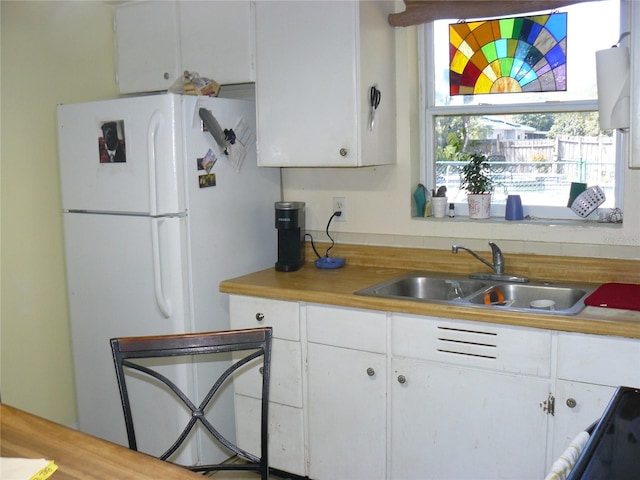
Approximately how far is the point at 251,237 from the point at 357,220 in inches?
19.8

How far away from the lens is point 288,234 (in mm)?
3195

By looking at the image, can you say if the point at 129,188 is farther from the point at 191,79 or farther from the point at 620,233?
the point at 620,233

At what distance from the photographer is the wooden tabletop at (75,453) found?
1454 mm

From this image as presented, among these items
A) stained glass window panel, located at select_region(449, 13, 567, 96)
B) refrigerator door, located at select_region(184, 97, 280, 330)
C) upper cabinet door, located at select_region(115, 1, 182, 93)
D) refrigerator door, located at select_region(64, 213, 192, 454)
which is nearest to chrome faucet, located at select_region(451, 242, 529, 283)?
stained glass window panel, located at select_region(449, 13, 567, 96)

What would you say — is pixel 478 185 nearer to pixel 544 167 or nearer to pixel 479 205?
pixel 479 205

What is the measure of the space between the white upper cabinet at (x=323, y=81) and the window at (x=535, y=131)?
0.83 ft

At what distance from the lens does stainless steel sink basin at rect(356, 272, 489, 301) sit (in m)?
2.91

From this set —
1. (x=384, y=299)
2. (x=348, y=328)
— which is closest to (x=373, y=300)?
(x=384, y=299)

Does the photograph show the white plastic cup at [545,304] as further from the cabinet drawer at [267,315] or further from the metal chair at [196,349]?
the metal chair at [196,349]

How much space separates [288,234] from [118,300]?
2.63ft

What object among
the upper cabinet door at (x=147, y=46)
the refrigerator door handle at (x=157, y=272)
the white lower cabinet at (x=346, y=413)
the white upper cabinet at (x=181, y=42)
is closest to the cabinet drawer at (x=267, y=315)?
the white lower cabinet at (x=346, y=413)

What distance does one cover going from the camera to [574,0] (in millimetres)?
2734

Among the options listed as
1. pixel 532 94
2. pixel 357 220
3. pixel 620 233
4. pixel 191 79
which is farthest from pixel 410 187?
pixel 191 79

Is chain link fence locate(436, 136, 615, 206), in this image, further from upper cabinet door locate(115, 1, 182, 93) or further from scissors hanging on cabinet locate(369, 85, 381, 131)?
upper cabinet door locate(115, 1, 182, 93)
